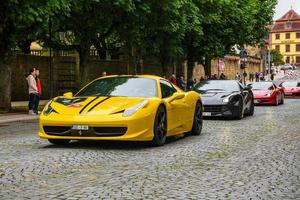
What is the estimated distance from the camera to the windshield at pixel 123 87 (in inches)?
431

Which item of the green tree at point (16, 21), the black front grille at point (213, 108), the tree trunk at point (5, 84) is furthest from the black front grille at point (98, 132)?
the tree trunk at point (5, 84)

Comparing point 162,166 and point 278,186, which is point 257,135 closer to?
point 162,166

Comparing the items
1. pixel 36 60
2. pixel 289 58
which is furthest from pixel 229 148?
pixel 289 58

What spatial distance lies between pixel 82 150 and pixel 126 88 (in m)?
1.92

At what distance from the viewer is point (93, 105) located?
10.1m

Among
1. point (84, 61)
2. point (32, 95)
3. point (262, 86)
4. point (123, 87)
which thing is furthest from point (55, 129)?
point (262, 86)

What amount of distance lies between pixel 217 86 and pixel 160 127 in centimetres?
946

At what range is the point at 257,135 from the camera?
1311 cm

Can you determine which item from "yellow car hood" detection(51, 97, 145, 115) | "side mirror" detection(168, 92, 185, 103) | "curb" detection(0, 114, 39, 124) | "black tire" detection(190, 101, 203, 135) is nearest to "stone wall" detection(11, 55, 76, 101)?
"curb" detection(0, 114, 39, 124)

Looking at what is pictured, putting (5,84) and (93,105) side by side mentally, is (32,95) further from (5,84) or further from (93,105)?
(93,105)

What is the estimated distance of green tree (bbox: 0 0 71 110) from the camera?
59.0 feet

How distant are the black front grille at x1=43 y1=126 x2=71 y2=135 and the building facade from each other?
175m

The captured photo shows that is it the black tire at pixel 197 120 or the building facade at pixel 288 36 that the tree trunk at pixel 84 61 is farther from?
the building facade at pixel 288 36

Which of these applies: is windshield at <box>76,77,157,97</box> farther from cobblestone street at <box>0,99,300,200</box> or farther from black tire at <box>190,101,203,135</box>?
black tire at <box>190,101,203,135</box>
